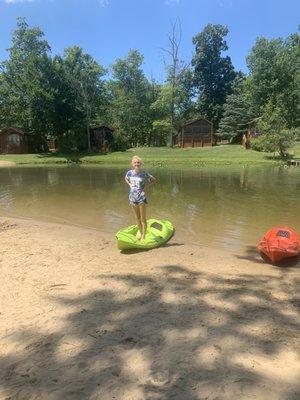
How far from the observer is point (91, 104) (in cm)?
5316

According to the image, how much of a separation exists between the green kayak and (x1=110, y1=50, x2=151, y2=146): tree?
5170 cm

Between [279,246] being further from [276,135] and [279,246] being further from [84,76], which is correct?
[84,76]

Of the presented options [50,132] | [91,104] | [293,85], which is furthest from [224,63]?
[50,132]

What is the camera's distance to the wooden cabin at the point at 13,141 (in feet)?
173

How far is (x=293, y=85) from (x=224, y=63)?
51.3 feet

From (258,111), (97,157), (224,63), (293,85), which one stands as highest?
(224,63)

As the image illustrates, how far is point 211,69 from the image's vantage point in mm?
67125

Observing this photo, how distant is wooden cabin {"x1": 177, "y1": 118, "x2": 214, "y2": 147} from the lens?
55.2 m

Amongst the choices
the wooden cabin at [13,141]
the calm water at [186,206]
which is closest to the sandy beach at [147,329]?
the calm water at [186,206]

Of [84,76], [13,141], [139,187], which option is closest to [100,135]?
[84,76]

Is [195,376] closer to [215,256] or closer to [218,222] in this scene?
[215,256]

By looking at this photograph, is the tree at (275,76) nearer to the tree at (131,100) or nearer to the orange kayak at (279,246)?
the tree at (131,100)

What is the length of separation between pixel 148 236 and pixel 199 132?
4823 cm

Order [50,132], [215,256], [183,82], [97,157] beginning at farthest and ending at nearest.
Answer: [183,82]
[50,132]
[97,157]
[215,256]
